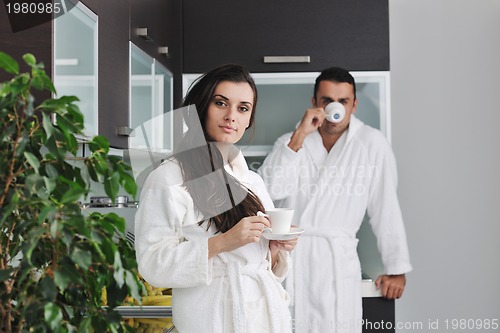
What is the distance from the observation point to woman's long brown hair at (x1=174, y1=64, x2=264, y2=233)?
1.63m

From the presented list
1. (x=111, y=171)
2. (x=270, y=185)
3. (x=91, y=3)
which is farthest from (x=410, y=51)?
(x=111, y=171)

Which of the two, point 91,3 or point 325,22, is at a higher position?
point 325,22

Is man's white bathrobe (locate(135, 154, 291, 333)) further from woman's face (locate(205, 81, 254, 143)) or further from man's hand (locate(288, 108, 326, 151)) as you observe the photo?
man's hand (locate(288, 108, 326, 151))

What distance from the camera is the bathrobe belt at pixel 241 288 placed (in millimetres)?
1573

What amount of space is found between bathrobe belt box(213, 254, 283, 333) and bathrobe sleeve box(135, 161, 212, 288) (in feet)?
0.23

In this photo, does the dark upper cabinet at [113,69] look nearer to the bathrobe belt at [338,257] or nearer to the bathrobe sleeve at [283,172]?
the bathrobe sleeve at [283,172]

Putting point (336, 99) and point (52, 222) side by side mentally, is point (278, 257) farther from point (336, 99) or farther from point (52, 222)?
point (336, 99)

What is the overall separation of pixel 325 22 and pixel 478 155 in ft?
3.47

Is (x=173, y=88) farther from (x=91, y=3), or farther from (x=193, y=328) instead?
(x=193, y=328)

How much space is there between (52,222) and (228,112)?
2.55 feet

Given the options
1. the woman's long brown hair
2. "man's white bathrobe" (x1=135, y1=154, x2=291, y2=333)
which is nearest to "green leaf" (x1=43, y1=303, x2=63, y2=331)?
"man's white bathrobe" (x1=135, y1=154, x2=291, y2=333)

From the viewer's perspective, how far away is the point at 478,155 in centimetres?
336

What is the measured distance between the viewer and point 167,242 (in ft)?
5.12

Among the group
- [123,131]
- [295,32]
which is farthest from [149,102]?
[295,32]
